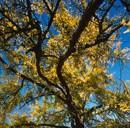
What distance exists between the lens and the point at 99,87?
56.1ft

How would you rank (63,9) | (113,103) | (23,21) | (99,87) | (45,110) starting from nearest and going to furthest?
(23,21) < (63,9) < (113,103) < (99,87) < (45,110)

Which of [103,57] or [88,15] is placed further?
[103,57]

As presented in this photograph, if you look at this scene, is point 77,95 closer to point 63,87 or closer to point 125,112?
point 63,87

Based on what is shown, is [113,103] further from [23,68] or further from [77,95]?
[23,68]

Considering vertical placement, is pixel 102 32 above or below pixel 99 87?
below

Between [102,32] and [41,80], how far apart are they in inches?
202

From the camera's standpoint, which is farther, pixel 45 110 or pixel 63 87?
pixel 45 110

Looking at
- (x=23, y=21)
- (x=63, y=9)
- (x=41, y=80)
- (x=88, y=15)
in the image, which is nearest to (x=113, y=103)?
(x=41, y=80)

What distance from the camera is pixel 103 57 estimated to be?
15.8 metres

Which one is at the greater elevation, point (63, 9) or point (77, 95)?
point (63, 9)

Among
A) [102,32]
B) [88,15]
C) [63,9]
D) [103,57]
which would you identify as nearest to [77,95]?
[103,57]

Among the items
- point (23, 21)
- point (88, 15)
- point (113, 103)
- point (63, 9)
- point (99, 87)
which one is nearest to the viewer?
point (88, 15)

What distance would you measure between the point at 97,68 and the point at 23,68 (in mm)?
3197

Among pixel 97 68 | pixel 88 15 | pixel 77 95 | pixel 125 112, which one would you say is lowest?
pixel 88 15
